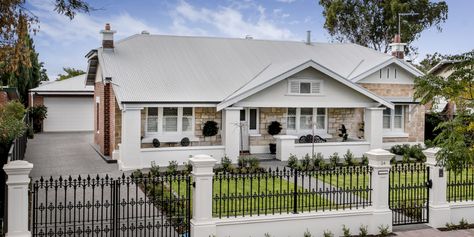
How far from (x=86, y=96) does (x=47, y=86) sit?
2.68m

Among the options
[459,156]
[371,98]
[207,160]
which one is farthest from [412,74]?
[207,160]

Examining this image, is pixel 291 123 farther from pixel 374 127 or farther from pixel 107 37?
pixel 107 37

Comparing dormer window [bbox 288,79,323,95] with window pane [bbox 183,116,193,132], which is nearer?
window pane [bbox 183,116,193,132]

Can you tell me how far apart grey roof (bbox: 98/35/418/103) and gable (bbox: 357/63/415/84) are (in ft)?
1.77

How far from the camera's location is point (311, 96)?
21.9m

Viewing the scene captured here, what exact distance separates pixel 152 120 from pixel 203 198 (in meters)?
11.7

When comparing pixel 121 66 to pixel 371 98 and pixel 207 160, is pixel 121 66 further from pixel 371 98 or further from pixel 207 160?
pixel 207 160

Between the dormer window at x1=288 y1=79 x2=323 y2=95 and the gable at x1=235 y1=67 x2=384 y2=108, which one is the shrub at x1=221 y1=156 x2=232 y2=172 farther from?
the dormer window at x1=288 y1=79 x2=323 y2=95

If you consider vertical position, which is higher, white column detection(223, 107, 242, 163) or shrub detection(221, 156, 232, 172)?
white column detection(223, 107, 242, 163)

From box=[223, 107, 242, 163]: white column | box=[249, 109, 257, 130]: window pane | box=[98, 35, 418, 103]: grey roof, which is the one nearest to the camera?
box=[223, 107, 242, 163]: white column

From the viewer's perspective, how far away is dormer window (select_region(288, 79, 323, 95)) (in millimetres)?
21562

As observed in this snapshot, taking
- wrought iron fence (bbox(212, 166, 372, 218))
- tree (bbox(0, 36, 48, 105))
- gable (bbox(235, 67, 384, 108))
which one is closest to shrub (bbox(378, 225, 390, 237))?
wrought iron fence (bbox(212, 166, 372, 218))

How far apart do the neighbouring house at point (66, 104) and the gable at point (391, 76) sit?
1887cm

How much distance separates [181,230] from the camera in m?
10.1
